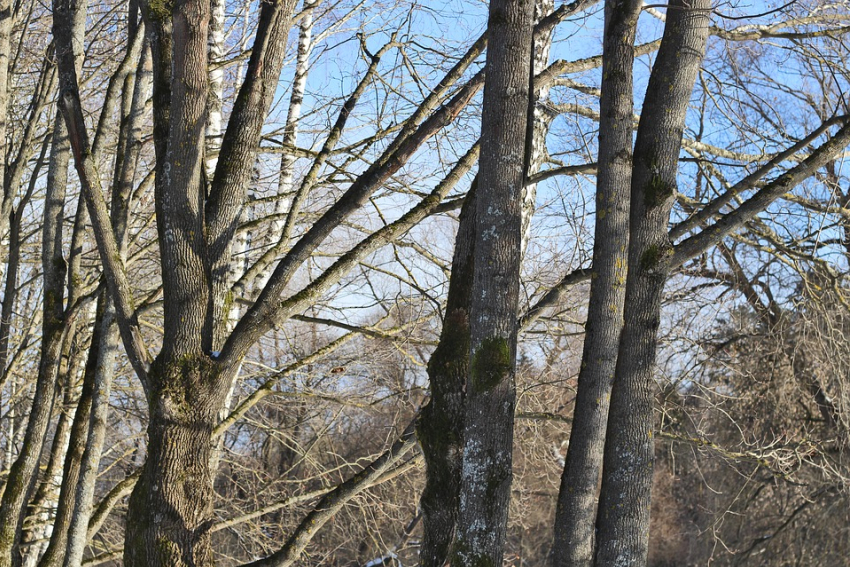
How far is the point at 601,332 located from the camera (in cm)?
296

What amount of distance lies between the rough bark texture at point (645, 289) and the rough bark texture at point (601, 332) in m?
0.10

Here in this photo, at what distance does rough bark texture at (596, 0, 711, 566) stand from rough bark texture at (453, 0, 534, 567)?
529 mm

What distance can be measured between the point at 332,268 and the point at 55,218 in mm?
2126

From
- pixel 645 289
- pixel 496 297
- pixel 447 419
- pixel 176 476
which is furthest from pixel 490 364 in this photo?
pixel 176 476

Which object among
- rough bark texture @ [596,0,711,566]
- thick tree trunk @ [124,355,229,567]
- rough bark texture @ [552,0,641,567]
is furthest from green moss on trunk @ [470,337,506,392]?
thick tree trunk @ [124,355,229,567]

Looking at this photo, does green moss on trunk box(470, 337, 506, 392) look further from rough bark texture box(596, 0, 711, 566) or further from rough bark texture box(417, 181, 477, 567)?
rough bark texture box(417, 181, 477, 567)

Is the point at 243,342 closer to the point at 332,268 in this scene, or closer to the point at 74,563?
the point at 332,268

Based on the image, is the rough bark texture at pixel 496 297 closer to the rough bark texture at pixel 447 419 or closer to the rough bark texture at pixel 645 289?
the rough bark texture at pixel 645 289

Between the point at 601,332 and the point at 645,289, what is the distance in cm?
33

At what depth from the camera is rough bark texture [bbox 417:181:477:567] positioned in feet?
11.7

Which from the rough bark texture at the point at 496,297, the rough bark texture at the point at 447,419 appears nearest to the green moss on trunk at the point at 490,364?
the rough bark texture at the point at 496,297

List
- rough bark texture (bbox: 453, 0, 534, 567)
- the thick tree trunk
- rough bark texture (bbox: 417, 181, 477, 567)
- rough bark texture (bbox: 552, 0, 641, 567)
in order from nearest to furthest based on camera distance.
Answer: rough bark texture (bbox: 453, 0, 534, 567), rough bark texture (bbox: 552, 0, 641, 567), the thick tree trunk, rough bark texture (bbox: 417, 181, 477, 567)

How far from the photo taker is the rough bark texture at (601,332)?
9.68 ft

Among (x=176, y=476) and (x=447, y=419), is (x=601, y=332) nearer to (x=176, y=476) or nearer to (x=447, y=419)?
(x=447, y=419)
